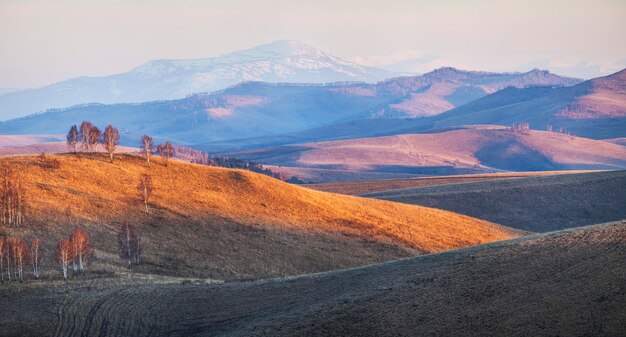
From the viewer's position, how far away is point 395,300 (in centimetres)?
4694

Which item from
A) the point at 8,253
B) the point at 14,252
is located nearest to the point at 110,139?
Result: the point at 8,253

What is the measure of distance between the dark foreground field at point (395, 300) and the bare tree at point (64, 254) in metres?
4.80

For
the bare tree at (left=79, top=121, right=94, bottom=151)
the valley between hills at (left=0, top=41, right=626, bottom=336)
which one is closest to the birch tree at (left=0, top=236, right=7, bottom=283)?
the valley between hills at (left=0, top=41, right=626, bottom=336)

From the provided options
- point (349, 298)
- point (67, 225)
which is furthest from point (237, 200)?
point (349, 298)

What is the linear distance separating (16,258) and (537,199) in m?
97.0

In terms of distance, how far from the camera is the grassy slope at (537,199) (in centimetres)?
12438

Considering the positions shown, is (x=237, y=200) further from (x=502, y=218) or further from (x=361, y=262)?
(x=502, y=218)

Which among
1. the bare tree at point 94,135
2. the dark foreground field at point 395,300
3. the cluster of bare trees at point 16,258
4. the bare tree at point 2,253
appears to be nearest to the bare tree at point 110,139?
the bare tree at point 94,135

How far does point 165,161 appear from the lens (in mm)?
110000

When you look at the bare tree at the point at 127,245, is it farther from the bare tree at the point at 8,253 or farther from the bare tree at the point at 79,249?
the bare tree at the point at 8,253

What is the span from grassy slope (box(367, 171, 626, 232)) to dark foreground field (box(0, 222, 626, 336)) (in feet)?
217

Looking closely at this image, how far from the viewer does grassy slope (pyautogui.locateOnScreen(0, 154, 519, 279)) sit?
8056 centimetres

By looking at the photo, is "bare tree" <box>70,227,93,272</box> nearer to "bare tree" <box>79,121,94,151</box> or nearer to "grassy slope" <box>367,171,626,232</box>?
"bare tree" <box>79,121,94,151</box>

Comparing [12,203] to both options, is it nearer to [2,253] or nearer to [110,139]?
[2,253]
